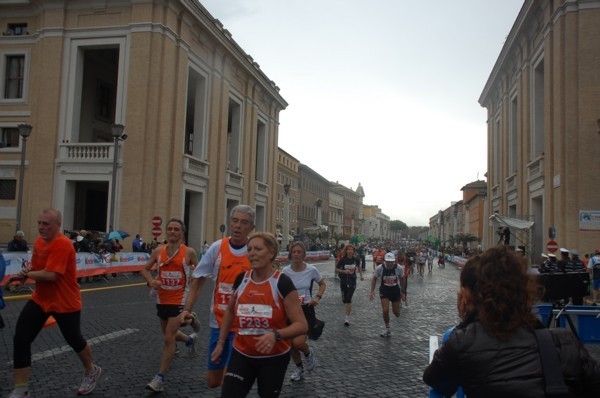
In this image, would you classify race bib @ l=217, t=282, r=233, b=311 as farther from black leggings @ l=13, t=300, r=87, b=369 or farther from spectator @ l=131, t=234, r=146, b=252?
spectator @ l=131, t=234, r=146, b=252

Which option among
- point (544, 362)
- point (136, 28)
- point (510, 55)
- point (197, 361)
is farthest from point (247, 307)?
point (510, 55)

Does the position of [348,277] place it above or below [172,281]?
below

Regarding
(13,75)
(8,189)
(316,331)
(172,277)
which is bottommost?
(316,331)

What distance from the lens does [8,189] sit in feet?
91.1

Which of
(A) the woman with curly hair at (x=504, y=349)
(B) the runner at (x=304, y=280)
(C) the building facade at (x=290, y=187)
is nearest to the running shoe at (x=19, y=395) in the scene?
(B) the runner at (x=304, y=280)

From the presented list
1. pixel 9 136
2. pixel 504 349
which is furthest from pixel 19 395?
pixel 9 136

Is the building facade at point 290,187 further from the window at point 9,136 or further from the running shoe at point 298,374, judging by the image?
the running shoe at point 298,374

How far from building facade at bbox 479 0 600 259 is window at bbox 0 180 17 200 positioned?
27559 mm

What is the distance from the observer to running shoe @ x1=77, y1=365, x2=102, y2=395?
17.6 feet

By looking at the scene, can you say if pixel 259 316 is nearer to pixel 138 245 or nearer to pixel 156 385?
pixel 156 385

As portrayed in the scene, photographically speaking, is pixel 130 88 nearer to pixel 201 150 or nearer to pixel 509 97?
pixel 201 150

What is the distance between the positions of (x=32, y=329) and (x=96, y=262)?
14.5 metres

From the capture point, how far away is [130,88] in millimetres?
26578

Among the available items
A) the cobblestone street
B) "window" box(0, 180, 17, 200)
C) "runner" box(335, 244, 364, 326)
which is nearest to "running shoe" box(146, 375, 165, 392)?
the cobblestone street
